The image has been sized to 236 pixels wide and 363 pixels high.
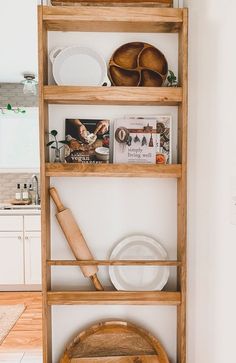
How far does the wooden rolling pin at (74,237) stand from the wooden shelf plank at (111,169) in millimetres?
126

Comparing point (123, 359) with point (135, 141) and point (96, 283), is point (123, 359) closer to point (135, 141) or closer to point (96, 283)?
point (96, 283)

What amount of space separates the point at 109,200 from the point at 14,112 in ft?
10.1

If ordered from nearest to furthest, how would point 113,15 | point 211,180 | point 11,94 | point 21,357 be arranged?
point 211,180
point 113,15
point 21,357
point 11,94

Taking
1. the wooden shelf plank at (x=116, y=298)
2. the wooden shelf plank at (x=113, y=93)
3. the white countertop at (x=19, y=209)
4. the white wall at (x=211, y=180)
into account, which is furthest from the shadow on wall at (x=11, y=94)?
the wooden shelf plank at (x=116, y=298)

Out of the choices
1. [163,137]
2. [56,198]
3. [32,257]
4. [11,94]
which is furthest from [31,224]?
[163,137]

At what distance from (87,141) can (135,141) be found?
0.22 m

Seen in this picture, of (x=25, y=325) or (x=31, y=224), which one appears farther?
(x=31, y=224)

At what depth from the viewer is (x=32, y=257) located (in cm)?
358

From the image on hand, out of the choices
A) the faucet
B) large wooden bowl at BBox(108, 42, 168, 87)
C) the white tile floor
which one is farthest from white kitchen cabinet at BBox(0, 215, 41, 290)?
large wooden bowl at BBox(108, 42, 168, 87)

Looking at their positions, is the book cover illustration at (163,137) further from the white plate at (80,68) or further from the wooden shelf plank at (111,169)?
the white plate at (80,68)

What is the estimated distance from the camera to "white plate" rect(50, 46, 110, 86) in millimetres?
1526

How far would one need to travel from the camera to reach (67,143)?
1.54m

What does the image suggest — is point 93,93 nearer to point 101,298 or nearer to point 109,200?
point 109,200

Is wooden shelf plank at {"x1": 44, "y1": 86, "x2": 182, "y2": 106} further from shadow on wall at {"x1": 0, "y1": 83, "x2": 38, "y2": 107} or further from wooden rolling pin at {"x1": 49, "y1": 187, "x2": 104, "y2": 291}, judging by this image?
shadow on wall at {"x1": 0, "y1": 83, "x2": 38, "y2": 107}
